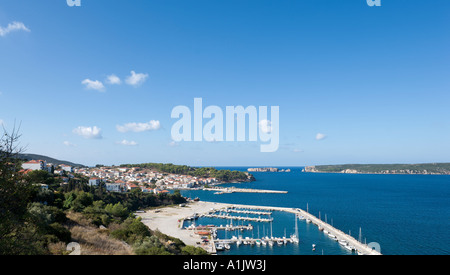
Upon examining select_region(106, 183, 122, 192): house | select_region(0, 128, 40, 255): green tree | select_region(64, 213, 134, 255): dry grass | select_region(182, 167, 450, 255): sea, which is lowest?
select_region(182, 167, 450, 255): sea

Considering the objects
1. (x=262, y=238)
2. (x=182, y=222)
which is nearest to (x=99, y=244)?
(x=262, y=238)

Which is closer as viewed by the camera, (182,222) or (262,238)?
(262,238)

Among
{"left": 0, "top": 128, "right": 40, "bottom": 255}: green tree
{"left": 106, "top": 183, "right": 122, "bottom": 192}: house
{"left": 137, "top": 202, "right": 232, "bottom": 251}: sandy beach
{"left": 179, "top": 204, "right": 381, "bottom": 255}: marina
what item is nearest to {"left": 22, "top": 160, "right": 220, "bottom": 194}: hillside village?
{"left": 106, "top": 183, "right": 122, "bottom": 192}: house

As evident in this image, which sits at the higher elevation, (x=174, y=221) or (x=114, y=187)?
(x=114, y=187)

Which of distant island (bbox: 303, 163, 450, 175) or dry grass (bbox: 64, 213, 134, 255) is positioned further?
distant island (bbox: 303, 163, 450, 175)

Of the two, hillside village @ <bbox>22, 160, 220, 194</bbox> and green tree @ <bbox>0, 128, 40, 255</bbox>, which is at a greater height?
green tree @ <bbox>0, 128, 40, 255</bbox>

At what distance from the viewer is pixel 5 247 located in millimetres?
4410

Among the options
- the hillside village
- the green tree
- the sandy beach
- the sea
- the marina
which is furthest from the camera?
the hillside village

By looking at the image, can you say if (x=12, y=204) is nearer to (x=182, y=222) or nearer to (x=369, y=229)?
(x=182, y=222)

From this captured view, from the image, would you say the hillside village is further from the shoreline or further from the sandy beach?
the shoreline

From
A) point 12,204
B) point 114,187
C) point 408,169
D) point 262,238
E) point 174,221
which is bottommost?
point 174,221

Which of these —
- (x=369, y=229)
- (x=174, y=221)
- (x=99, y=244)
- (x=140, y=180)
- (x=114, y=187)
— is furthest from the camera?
(x=140, y=180)

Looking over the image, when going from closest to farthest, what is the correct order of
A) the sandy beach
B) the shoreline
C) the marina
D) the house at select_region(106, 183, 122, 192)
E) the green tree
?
1. the green tree
2. the shoreline
3. the marina
4. the sandy beach
5. the house at select_region(106, 183, 122, 192)

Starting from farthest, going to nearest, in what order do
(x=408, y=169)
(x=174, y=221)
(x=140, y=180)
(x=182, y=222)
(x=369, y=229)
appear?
1. (x=408, y=169)
2. (x=140, y=180)
3. (x=174, y=221)
4. (x=182, y=222)
5. (x=369, y=229)
